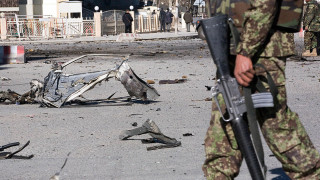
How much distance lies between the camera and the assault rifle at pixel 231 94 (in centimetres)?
421

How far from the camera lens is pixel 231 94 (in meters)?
4.25

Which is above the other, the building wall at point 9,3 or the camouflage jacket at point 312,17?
the building wall at point 9,3

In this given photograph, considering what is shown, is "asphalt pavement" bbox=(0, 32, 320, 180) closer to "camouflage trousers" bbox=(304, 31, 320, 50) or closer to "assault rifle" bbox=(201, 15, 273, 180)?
"assault rifle" bbox=(201, 15, 273, 180)

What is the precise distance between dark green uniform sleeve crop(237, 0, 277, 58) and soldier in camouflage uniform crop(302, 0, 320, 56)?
55.2ft

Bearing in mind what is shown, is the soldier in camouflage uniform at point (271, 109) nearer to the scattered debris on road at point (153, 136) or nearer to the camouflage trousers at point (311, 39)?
the scattered debris on road at point (153, 136)

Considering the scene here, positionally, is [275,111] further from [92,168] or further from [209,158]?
[92,168]

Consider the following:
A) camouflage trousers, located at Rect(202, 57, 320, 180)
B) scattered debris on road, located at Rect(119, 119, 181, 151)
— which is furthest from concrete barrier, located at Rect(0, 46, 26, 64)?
camouflage trousers, located at Rect(202, 57, 320, 180)

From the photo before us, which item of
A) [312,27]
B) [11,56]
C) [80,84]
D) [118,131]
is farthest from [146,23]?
[118,131]

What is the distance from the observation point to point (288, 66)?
18156 mm

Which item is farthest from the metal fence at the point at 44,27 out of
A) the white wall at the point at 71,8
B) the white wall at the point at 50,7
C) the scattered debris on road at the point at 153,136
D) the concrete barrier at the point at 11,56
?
the scattered debris on road at the point at 153,136

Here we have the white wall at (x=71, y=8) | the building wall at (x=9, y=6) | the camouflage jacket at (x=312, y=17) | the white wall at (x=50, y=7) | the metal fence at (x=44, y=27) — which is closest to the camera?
the camouflage jacket at (x=312, y=17)

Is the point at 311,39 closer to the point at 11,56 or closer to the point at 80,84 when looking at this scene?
the point at 11,56

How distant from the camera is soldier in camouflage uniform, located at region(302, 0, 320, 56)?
68.6 feet

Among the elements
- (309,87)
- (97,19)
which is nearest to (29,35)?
(97,19)
